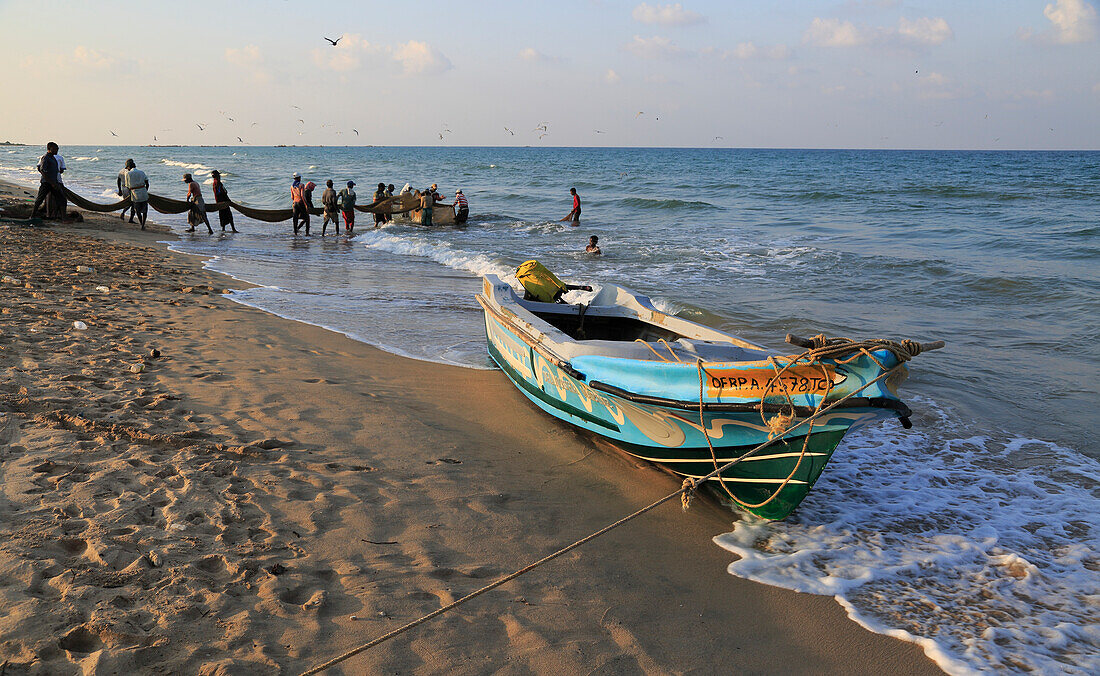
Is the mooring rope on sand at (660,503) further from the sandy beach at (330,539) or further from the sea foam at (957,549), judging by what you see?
the sea foam at (957,549)

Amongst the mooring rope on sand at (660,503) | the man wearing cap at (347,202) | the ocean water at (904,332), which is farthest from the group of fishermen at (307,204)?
the mooring rope on sand at (660,503)

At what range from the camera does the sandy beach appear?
2.81 m

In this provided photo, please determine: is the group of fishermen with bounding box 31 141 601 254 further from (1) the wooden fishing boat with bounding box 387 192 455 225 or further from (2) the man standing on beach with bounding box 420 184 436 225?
(1) the wooden fishing boat with bounding box 387 192 455 225

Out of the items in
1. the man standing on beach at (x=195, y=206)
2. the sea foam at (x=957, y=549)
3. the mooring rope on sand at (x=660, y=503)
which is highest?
the man standing on beach at (x=195, y=206)

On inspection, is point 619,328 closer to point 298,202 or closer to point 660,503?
point 660,503

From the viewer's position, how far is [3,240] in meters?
11.6

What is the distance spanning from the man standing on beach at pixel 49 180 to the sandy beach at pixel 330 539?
10.1m

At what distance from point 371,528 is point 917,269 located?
41.9 feet

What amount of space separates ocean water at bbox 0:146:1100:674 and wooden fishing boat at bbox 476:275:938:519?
46cm

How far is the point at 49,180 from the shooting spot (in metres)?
14.5

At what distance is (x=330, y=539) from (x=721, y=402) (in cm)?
222

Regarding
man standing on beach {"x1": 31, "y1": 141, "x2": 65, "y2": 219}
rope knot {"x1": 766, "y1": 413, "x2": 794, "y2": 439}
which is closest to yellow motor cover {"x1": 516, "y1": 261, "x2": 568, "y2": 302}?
rope knot {"x1": 766, "y1": 413, "x2": 794, "y2": 439}

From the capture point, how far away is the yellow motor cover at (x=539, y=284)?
287 inches

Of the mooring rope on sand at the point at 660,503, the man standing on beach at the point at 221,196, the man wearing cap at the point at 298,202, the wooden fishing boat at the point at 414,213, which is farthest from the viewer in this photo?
the wooden fishing boat at the point at 414,213
